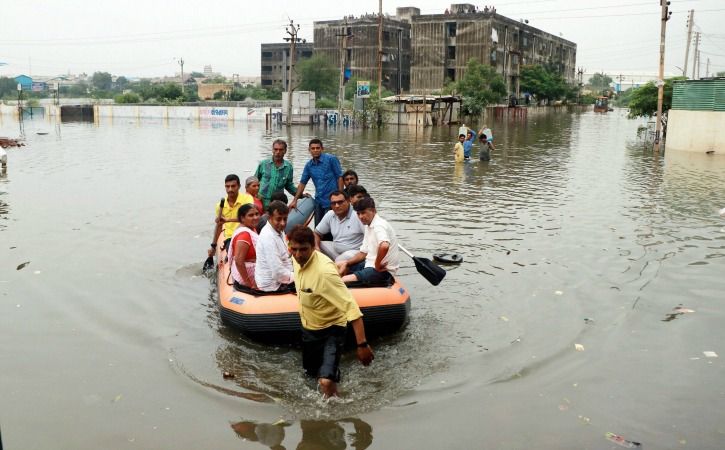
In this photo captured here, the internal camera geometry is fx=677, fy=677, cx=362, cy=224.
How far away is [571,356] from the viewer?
283 inches

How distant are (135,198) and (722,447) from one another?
48.0ft

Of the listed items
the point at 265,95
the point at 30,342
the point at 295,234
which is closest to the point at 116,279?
the point at 30,342

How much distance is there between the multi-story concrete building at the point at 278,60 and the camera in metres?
95.8

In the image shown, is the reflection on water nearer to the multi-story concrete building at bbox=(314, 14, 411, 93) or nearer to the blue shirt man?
the blue shirt man

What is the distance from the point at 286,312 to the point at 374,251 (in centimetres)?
126

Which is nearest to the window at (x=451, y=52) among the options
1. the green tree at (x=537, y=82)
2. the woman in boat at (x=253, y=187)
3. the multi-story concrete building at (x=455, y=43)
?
the multi-story concrete building at (x=455, y=43)

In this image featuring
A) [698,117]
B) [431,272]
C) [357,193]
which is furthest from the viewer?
[698,117]

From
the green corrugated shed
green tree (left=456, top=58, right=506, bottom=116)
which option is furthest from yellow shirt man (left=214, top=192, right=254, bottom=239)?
green tree (left=456, top=58, right=506, bottom=116)

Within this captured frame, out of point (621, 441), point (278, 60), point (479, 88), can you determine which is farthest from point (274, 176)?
point (278, 60)

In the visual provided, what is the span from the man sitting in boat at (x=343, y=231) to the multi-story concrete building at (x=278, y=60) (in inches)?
3492

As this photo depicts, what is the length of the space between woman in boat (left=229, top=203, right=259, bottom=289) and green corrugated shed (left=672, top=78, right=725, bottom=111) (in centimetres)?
2376

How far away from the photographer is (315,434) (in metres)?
Answer: 5.60

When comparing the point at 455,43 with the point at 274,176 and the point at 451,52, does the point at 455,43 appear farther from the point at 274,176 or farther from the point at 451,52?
the point at 274,176

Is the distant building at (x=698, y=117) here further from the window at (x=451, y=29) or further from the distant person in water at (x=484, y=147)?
the window at (x=451, y=29)
